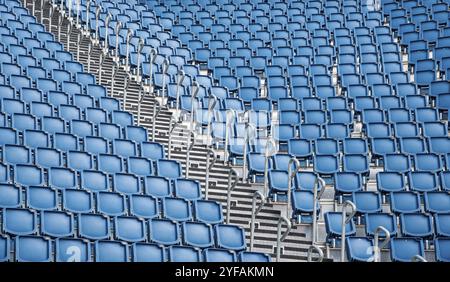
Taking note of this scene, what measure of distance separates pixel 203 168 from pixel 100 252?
14.8ft

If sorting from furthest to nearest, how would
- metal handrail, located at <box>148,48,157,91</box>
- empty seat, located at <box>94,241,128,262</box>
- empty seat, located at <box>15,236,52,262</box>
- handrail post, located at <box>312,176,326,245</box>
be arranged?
1. metal handrail, located at <box>148,48,157,91</box>
2. handrail post, located at <box>312,176,326,245</box>
3. empty seat, located at <box>94,241,128,262</box>
4. empty seat, located at <box>15,236,52,262</box>

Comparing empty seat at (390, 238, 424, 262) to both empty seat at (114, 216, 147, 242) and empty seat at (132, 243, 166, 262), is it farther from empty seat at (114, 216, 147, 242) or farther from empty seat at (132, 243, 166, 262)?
empty seat at (114, 216, 147, 242)

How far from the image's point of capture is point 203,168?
47.7 ft

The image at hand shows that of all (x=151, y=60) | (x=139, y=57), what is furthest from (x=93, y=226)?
(x=139, y=57)

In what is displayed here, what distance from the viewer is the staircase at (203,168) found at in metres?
12.6

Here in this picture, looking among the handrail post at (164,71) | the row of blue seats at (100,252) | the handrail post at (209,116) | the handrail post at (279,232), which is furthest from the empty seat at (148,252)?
the handrail post at (164,71)

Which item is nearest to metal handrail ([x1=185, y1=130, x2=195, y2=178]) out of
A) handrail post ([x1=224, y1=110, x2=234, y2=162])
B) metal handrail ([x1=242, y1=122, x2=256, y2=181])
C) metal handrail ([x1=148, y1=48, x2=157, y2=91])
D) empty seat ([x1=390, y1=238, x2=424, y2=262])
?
handrail post ([x1=224, y1=110, x2=234, y2=162])

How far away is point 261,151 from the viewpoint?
14.5 meters

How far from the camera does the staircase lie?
1258 cm

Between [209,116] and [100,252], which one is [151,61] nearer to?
[209,116]

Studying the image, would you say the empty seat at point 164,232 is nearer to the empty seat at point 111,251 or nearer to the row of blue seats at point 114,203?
the row of blue seats at point 114,203

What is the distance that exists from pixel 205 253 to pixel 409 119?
21.3ft

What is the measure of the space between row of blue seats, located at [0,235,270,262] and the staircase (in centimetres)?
191
